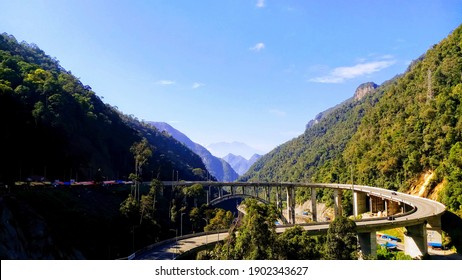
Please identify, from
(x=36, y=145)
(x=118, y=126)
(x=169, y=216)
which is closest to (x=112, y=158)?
(x=118, y=126)

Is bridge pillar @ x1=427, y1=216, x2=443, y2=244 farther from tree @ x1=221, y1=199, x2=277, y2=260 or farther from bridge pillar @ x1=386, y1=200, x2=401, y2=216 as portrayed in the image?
tree @ x1=221, y1=199, x2=277, y2=260

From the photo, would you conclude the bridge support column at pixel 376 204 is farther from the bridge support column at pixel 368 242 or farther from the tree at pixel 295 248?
the tree at pixel 295 248

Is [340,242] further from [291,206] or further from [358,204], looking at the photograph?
[291,206]

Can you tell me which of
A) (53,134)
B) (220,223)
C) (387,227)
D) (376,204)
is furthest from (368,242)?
(53,134)

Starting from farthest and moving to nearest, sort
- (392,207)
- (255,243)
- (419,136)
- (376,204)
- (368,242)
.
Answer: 1. (376,204)
2. (419,136)
3. (392,207)
4. (368,242)
5. (255,243)

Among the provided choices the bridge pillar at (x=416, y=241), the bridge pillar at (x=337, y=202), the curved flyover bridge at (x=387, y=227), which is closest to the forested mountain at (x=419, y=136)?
the curved flyover bridge at (x=387, y=227)

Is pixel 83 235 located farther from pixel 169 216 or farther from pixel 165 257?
pixel 169 216
